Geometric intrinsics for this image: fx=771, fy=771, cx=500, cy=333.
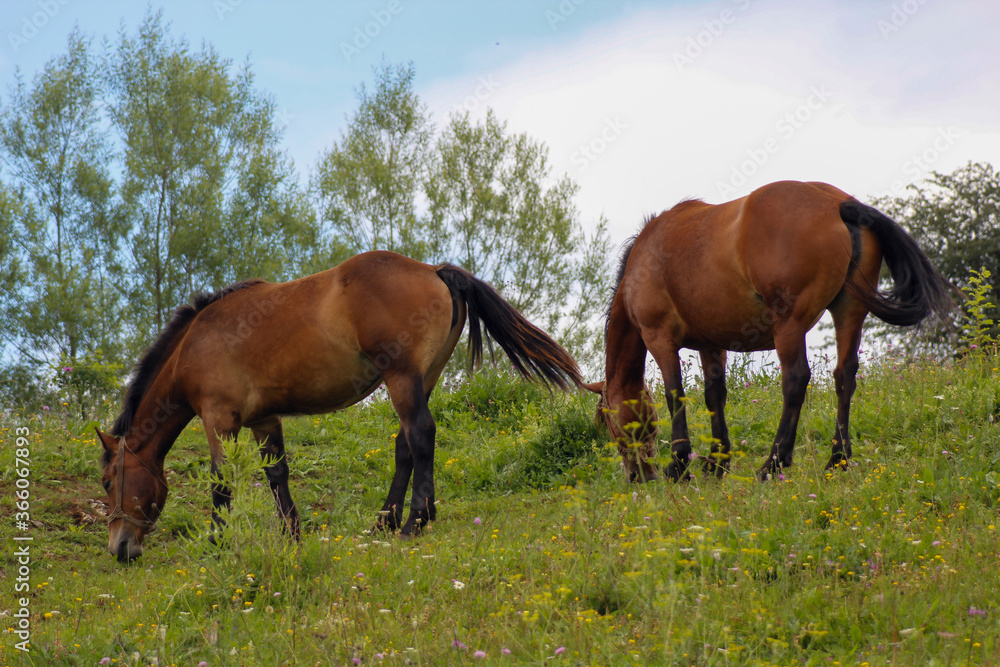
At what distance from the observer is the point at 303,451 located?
9562 millimetres

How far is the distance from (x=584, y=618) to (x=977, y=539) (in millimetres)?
2096

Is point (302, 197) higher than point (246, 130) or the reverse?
the reverse

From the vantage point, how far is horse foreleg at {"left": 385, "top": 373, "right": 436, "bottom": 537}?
636 cm

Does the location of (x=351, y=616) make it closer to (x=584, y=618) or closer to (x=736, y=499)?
(x=584, y=618)

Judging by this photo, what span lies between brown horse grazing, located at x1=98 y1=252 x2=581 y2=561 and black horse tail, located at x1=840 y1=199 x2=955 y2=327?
256 centimetres

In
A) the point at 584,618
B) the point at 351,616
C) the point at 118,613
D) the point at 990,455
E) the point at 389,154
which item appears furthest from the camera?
the point at 389,154

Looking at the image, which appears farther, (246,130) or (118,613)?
(246,130)

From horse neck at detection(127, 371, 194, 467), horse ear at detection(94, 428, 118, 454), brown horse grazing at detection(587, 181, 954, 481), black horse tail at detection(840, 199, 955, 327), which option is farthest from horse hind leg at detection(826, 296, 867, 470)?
horse ear at detection(94, 428, 118, 454)

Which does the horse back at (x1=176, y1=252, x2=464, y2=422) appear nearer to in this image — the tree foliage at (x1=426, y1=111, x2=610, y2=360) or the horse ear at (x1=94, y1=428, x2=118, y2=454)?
the horse ear at (x1=94, y1=428, x2=118, y2=454)

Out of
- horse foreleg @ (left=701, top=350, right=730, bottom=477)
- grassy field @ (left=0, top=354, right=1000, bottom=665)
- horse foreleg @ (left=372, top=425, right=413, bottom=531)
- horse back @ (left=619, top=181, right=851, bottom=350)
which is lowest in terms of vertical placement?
grassy field @ (left=0, top=354, right=1000, bottom=665)

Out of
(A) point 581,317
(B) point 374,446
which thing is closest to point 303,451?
(B) point 374,446

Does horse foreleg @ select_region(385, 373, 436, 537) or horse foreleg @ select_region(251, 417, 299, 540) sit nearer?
horse foreleg @ select_region(385, 373, 436, 537)

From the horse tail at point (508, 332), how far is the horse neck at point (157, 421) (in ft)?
9.04

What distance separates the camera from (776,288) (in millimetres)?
5777
